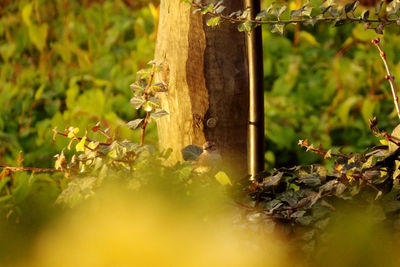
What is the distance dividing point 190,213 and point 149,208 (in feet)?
0.41

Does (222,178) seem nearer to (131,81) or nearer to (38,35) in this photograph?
(131,81)

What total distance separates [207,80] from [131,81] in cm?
201

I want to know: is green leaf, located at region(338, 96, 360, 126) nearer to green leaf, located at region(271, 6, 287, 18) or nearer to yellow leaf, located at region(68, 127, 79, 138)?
green leaf, located at region(271, 6, 287, 18)

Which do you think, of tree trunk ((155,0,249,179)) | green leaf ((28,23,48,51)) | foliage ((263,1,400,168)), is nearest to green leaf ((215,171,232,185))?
tree trunk ((155,0,249,179))

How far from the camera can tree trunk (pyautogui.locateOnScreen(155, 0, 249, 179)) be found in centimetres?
268

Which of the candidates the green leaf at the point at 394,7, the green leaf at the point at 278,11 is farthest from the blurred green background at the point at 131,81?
the green leaf at the point at 394,7

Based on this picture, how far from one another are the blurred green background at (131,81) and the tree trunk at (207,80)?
0.92 m

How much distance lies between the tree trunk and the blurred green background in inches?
36.2

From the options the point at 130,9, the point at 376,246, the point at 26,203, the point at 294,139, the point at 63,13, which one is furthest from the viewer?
the point at 130,9

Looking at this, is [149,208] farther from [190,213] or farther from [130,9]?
[130,9]

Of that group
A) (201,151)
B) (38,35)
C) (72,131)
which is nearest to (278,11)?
(201,151)

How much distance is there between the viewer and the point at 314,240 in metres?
2.14

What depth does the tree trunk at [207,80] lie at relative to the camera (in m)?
2.68

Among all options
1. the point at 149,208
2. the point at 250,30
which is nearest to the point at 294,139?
the point at 250,30
